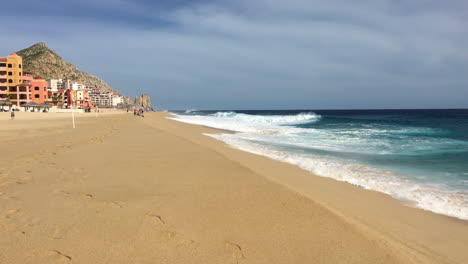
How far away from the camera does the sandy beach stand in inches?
106

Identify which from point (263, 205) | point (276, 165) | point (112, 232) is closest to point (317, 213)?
point (263, 205)

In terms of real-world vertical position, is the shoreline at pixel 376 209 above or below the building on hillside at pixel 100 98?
below

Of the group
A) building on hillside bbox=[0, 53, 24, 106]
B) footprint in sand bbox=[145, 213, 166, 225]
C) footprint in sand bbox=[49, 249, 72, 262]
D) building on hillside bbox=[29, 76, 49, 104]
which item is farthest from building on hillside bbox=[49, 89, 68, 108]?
footprint in sand bbox=[49, 249, 72, 262]

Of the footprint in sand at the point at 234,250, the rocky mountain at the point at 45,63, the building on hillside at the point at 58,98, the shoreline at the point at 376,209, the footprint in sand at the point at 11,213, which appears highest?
the rocky mountain at the point at 45,63

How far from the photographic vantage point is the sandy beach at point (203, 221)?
8.85ft

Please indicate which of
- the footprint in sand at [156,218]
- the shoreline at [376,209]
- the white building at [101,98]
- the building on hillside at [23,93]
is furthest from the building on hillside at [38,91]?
the white building at [101,98]

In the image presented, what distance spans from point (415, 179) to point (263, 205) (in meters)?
5.31

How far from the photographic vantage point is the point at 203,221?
11.3 ft

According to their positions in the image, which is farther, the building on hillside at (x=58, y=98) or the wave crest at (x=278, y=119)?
the building on hillside at (x=58, y=98)

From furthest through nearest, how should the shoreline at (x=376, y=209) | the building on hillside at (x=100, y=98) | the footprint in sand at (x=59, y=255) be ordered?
the building on hillside at (x=100, y=98) → the shoreline at (x=376, y=209) → the footprint in sand at (x=59, y=255)

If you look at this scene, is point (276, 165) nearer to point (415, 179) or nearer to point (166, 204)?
point (415, 179)

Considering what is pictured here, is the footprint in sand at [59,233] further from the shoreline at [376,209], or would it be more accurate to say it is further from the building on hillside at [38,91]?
the building on hillside at [38,91]

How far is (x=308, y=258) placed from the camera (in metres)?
2.64

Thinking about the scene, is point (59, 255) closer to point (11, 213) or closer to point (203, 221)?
point (203, 221)
